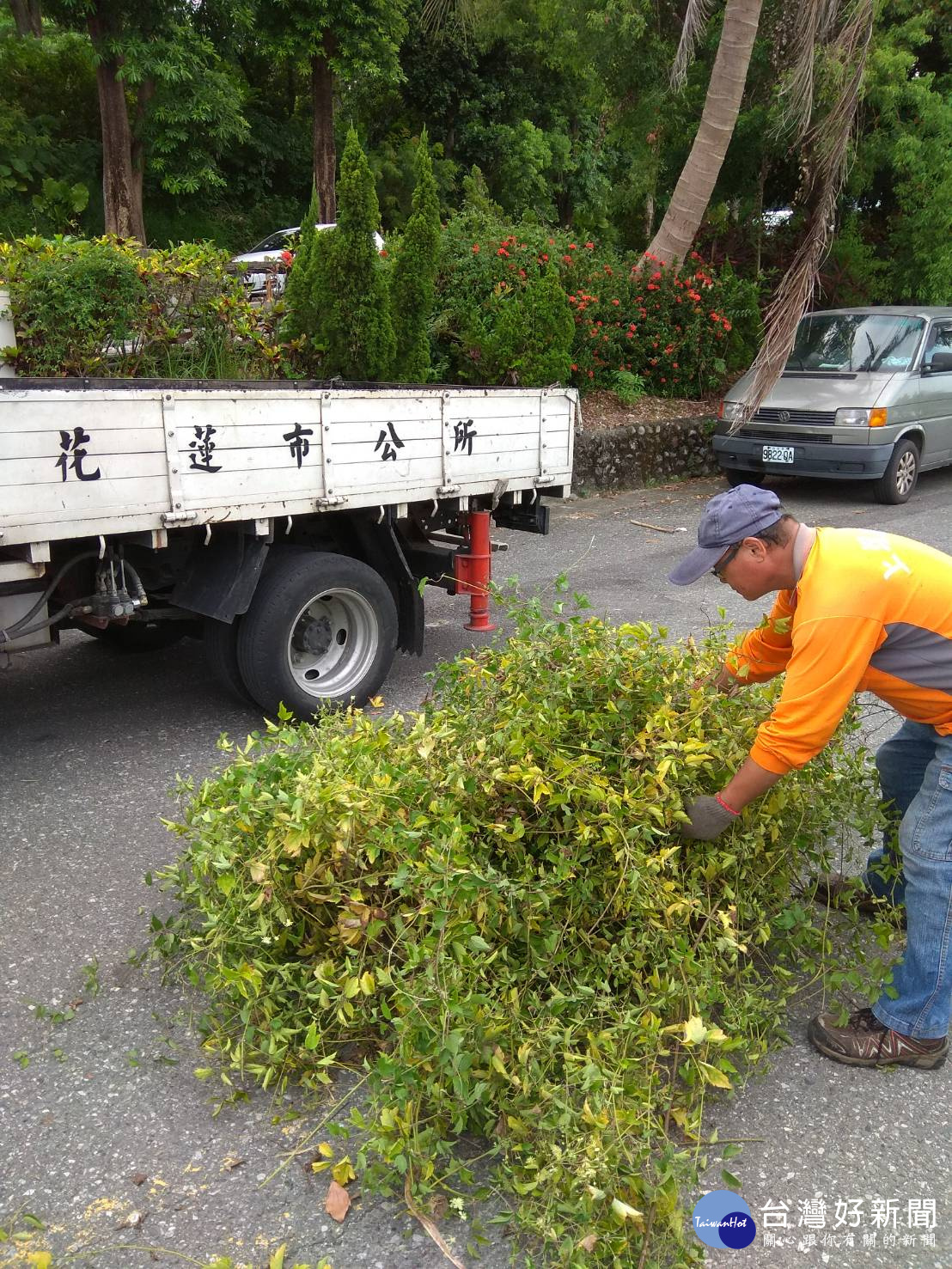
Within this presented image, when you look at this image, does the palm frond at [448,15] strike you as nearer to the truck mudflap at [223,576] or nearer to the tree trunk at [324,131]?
the tree trunk at [324,131]

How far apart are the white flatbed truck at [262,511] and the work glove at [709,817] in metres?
2.09

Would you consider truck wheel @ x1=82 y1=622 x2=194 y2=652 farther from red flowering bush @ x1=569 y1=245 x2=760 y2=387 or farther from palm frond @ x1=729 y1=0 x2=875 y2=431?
red flowering bush @ x1=569 y1=245 x2=760 y2=387

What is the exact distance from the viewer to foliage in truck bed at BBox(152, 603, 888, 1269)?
7.70ft

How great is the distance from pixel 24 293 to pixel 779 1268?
6899 mm

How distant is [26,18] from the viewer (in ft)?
70.0

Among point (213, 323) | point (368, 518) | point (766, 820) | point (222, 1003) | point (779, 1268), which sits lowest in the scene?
point (779, 1268)

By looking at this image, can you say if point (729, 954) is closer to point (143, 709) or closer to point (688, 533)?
point (143, 709)

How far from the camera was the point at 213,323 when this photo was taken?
7258 millimetres

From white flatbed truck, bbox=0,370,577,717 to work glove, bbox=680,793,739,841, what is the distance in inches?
82.4

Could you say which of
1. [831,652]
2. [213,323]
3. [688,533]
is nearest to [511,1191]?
[831,652]

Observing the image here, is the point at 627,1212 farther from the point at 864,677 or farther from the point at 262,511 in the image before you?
the point at 262,511

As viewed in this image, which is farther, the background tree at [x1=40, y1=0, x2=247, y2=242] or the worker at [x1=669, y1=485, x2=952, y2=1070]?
the background tree at [x1=40, y1=0, x2=247, y2=242]

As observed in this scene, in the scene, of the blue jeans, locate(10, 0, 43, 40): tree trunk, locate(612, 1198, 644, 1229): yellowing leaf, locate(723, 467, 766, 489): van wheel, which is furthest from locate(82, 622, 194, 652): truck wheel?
locate(10, 0, 43, 40): tree trunk

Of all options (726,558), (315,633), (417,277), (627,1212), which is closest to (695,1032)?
(627,1212)
